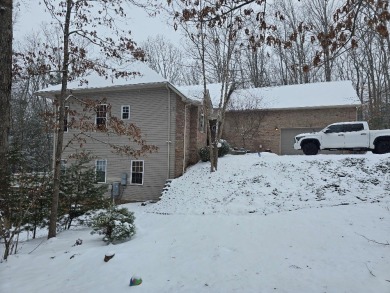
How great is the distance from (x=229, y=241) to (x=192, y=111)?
1166cm

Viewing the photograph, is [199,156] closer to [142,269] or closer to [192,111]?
[192,111]

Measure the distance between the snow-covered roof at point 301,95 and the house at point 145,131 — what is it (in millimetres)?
4788

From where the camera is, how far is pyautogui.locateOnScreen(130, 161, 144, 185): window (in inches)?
653

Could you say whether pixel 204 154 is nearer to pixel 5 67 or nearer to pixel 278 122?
pixel 278 122

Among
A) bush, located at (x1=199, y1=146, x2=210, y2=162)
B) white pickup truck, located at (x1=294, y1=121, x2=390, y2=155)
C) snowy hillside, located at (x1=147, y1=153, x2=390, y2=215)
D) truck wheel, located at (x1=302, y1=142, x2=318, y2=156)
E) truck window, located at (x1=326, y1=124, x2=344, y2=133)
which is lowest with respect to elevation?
snowy hillside, located at (x1=147, y1=153, x2=390, y2=215)

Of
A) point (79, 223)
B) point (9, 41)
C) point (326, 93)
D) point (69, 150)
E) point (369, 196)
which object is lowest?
point (79, 223)

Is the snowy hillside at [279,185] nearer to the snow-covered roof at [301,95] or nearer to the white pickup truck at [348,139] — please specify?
the white pickup truck at [348,139]

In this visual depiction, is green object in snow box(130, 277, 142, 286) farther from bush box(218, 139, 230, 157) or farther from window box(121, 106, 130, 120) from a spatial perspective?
bush box(218, 139, 230, 157)

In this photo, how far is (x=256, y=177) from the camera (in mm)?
13719

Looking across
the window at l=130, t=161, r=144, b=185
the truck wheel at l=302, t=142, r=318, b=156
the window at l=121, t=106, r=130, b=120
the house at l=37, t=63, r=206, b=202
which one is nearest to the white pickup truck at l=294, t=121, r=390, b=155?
the truck wheel at l=302, t=142, r=318, b=156

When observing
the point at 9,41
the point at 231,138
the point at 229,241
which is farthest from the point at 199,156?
the point at 9,41

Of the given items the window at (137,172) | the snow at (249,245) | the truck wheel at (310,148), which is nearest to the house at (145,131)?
the window at (137,172)

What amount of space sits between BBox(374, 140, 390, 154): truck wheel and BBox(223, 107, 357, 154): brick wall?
6.72 metres

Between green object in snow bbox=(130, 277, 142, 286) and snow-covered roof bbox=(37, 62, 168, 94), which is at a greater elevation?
snow-covered roof bbox=(37, 62, 168, 94)
